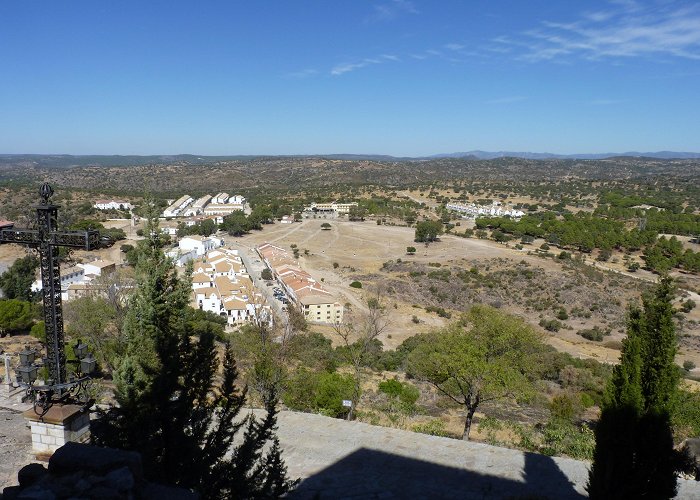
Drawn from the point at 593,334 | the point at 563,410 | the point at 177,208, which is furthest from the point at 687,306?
the point at 177,208

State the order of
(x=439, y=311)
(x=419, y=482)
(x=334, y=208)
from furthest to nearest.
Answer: (x=334, y=208) < (x=439, y=311) < (x=419, y=482)

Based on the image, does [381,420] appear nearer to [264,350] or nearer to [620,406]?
[264,350]

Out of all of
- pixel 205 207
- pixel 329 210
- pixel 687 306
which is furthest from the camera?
pixel 205 207

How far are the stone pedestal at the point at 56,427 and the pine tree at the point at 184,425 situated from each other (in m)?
0.28

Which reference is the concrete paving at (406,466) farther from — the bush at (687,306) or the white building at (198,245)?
the white building at (198,245)

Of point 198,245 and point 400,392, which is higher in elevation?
point 400,392

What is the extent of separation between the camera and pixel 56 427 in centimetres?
645

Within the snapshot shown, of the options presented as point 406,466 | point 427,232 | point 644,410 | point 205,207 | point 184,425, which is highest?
point 184,425

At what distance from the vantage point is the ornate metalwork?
608cm

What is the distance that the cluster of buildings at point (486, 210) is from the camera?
279 ft

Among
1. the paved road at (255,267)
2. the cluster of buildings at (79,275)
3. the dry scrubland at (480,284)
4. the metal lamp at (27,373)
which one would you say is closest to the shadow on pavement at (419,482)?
the metal lamp at (27,373)

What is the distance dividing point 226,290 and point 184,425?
1341 inches

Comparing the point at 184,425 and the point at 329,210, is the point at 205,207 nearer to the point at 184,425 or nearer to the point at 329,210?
the point at 329,210

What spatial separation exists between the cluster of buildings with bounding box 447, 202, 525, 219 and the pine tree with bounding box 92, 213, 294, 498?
80.9 metres
